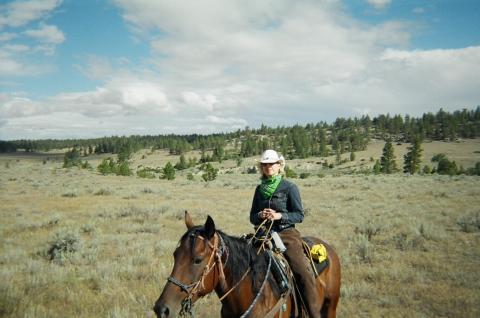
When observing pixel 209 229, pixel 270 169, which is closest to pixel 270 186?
pixel 270 169

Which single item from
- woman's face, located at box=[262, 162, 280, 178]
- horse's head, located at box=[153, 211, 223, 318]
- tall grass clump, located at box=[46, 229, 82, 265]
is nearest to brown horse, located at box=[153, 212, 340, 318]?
horse's head, located at box=[153, 211, 223, 318]

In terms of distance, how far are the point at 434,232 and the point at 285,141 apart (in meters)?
114

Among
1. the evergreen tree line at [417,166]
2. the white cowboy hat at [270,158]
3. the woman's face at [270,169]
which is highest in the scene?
the white cowboy hat at [270,158]

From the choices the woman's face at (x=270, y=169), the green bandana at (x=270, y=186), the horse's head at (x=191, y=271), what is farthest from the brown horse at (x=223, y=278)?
the woman's face at (x=270, y=169)

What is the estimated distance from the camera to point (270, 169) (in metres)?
4.90

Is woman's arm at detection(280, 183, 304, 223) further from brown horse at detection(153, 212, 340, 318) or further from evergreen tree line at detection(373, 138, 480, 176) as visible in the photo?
evergreen tree line at detection(373, 138, 480, 176)

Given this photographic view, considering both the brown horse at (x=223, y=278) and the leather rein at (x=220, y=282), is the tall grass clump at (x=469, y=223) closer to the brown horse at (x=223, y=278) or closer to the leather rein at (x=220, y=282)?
the brown horse at (x=223, y=278)

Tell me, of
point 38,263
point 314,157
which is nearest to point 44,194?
point 38,263

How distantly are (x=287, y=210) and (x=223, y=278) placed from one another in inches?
66.1

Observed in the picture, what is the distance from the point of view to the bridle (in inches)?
127

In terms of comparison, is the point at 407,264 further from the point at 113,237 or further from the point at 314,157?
the point at 314,157

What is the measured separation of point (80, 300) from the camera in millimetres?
7629

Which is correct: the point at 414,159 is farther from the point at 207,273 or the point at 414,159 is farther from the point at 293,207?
the point at 207,273

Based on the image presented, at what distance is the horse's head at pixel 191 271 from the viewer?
3135mm
